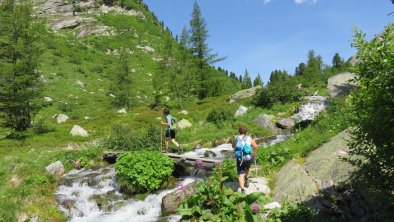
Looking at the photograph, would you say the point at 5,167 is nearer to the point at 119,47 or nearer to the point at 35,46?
the point at 35,46

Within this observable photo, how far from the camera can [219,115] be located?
107 feet

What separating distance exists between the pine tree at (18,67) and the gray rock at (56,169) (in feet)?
38.7

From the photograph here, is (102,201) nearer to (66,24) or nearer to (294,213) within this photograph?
(294,213)

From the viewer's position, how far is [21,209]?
14875mm

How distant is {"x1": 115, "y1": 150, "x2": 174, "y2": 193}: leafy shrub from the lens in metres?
15.8

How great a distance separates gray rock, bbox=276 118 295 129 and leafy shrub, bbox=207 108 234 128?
4.37 metres

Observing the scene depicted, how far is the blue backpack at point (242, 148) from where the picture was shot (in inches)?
467

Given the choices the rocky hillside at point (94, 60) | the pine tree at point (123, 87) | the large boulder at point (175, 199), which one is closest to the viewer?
the large boulder at point (175, 199)

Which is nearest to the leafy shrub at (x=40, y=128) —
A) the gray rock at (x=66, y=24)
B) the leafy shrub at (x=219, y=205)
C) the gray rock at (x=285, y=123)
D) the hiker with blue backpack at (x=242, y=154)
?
the gray rock at (x=285, y=123)

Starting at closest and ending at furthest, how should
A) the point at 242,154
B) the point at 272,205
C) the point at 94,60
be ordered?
the point at 272,205 < the point at 242,154 < the point at 94,60

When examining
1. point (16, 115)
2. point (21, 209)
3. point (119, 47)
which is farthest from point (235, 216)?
point (119, 47)

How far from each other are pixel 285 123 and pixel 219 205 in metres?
21.3

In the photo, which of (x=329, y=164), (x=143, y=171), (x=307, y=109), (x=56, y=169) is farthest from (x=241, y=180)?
(x=307, y=109)

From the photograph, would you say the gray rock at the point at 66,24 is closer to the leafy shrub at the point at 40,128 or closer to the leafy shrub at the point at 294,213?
the leafy shrub at the point at 40,128
